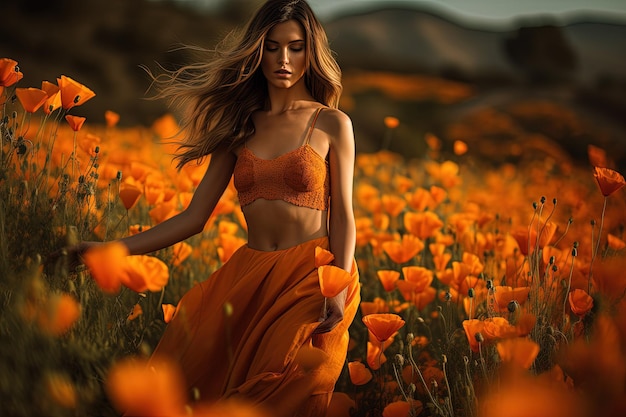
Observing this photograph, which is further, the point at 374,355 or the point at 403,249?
the point at 403,249

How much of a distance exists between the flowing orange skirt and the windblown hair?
420 mm

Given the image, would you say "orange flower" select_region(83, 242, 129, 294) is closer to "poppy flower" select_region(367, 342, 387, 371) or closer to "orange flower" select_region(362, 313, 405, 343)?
"orange flower" select_region(362, 313, 405, 343)

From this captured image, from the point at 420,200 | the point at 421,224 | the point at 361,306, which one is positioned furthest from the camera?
the point at 420,200

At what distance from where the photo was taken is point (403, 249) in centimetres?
274

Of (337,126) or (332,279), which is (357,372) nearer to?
(332,279)

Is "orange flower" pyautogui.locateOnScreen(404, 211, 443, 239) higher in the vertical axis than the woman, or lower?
lower

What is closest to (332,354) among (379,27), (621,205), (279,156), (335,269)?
(335,269)

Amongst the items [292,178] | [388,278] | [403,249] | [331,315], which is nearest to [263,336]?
[331,315]

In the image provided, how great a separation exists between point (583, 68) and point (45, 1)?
461 inches

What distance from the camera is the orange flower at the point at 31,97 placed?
85.1 inches

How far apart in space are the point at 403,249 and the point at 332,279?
3.05 feet

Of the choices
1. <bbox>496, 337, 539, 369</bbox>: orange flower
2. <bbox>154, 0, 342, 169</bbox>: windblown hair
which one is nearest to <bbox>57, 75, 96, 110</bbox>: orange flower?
<bbox>154, 0, 342, 169</bbox>: windblown hair

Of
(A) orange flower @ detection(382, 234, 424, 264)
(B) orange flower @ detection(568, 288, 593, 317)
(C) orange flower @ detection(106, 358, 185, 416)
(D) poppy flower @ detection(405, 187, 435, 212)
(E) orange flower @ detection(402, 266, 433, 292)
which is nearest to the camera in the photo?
(C) orange flower @ detection(106, 358, 185, 416)

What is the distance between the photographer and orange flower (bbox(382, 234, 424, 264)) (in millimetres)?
2709
